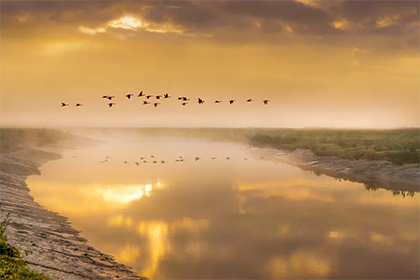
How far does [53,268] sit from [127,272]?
3.48 m

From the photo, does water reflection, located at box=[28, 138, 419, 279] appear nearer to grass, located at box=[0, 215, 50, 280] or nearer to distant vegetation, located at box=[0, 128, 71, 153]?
grass, located at box=[0, 215, 50, 280]

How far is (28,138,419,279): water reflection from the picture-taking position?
20125 millimetres

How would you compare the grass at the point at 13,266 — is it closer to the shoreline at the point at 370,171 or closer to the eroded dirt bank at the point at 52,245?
the eroded dirt bank at the point at 52,245

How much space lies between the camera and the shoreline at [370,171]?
43.7 metres

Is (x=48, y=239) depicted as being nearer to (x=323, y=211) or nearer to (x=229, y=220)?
(x=229, y=220)

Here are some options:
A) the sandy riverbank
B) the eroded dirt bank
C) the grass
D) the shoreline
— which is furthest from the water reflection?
the grass

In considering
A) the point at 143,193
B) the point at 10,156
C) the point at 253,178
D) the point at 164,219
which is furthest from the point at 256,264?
the point at 10,156

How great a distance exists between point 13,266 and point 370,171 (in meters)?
46.5

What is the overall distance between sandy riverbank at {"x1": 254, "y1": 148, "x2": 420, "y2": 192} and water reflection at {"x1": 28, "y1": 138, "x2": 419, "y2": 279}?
3.44 metres

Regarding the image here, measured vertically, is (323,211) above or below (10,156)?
below

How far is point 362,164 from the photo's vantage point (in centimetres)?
5303

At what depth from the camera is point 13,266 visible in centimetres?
1465

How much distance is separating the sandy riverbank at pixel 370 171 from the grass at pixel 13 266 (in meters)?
37.8

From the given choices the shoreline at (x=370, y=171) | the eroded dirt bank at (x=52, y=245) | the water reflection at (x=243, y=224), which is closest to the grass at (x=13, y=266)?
the eroded dirt bank at (x=52, y=245)
